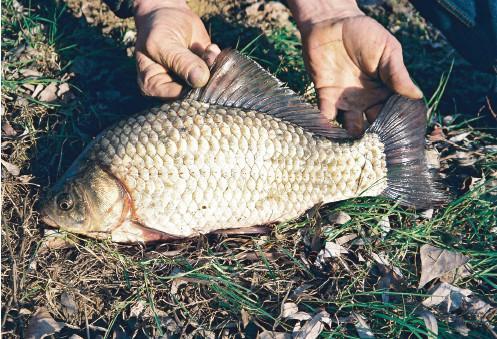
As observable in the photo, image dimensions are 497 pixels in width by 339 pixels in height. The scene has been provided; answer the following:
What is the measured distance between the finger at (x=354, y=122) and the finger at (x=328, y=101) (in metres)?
0.09

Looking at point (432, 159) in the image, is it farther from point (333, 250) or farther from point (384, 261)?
point (333, 250)

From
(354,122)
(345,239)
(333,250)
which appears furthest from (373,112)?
(333,250)

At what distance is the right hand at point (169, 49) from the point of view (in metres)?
3.10

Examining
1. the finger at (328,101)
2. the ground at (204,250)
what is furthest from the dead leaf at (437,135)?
the finger at (328,101)

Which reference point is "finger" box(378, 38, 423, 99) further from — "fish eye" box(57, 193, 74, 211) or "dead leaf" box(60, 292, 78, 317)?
"dead leaf" box(60, 292, 78, 317)

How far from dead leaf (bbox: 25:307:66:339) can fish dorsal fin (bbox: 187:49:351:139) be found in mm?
1315

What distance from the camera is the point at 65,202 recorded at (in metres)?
2.82

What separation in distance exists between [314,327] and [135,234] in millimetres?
1039

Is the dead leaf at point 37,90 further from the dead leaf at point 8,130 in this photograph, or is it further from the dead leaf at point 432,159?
the dead leaf at point 432,159

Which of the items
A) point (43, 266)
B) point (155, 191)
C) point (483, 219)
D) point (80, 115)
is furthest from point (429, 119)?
point (43, 266)

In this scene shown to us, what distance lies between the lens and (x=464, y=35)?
3904mm

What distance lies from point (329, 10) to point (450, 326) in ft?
7.07

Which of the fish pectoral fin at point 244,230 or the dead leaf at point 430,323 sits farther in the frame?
the fish pectoral fin at point 244,230

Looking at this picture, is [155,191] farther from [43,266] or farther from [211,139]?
[43,266]
